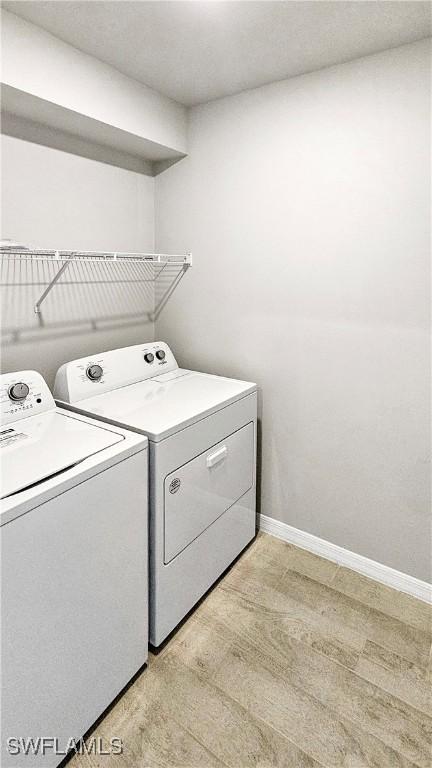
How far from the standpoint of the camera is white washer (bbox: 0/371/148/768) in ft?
3.48

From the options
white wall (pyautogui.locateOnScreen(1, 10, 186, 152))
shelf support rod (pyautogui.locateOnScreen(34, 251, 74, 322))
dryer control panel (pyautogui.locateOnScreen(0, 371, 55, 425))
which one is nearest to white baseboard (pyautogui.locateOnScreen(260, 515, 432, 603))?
dryer control panel (pyautogui.locateOnScreen(0, 371, 55, 425))

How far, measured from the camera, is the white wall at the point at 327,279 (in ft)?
5.62

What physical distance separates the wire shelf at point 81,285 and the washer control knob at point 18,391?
324 millimetres

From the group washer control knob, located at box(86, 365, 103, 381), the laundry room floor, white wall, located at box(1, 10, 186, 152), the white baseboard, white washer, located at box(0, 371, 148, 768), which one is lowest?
the laundry room floor

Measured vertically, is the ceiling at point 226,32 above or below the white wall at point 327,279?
above

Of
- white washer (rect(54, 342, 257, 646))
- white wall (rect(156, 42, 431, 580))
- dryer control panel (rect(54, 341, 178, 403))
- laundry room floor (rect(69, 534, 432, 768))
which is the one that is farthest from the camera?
dryer control panel (rect(54, 341, 178, 403))

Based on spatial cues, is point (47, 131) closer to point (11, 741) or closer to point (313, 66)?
point (313, 66)

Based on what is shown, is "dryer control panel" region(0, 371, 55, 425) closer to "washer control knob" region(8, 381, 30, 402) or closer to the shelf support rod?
"washer control knob" region(8, 381, 30, 402)

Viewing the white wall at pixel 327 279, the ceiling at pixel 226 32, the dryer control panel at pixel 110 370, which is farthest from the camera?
the dryer control panel at pixel 110 370

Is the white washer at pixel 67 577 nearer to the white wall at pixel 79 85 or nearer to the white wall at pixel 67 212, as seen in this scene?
the white wall at pixel 67 212

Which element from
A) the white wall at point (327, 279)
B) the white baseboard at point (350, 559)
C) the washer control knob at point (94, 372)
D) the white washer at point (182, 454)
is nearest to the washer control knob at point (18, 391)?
the white washer at point (182, 454)

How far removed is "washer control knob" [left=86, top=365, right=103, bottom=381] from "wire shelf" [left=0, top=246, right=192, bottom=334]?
293 mm

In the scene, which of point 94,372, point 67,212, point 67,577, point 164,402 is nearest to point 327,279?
point 164,402

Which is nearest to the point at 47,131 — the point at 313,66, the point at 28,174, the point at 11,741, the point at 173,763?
the point at 28,174
